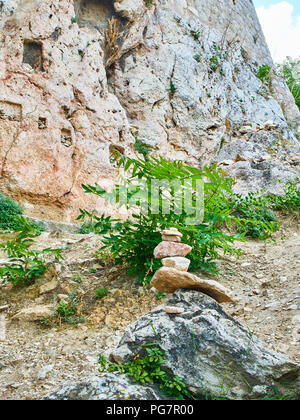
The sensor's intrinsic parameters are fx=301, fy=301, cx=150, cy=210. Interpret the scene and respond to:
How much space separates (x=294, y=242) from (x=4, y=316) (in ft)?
11.5

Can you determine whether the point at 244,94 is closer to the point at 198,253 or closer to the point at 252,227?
the point at 252,227

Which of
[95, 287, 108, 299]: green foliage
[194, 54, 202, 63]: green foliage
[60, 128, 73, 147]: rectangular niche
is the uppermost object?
[194, 54, 202, 63]: green foliage

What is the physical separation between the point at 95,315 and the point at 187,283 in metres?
0.92

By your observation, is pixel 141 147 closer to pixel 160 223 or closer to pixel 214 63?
pixel 214 63

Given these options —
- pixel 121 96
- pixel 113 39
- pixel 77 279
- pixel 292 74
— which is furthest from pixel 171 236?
pixel 292 74

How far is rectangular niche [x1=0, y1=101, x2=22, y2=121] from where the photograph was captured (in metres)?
7.04

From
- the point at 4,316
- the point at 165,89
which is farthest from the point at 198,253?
the point at 165,89

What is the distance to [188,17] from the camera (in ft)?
42.4

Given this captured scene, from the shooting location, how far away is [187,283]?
6.02 feet

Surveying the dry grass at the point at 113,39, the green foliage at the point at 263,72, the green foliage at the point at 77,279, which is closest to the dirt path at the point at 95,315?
the green foliage at the point at 77,279

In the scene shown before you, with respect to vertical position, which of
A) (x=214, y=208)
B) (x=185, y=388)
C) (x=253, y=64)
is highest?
(x=253, y=64)

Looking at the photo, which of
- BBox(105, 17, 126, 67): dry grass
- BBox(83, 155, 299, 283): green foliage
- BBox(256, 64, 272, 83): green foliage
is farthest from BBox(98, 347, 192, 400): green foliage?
BBox(256, 64, 272, 83): green foliage

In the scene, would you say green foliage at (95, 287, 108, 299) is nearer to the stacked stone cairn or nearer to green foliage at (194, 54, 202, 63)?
the stacked stone cairn

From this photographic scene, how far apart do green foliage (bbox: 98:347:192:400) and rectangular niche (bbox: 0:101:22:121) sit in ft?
22.9
